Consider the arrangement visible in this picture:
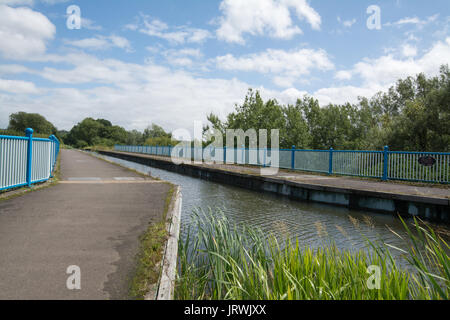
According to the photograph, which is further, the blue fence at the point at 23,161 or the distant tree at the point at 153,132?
the distant tree at the point at 153,132

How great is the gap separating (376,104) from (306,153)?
39505 millimetres

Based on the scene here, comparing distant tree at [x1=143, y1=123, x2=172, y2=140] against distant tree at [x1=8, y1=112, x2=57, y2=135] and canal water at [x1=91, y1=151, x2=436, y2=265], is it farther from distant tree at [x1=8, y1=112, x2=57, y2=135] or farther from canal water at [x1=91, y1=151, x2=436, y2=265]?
canal water at [x1=91, y1=151, x2=436, y2=265]

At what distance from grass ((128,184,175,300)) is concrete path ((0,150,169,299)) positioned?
81mm

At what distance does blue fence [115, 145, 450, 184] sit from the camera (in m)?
10.6

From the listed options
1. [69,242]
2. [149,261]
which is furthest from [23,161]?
[149,261]

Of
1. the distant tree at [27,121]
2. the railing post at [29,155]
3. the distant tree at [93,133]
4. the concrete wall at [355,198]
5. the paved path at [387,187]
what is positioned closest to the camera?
the concrete wall at [355,198]

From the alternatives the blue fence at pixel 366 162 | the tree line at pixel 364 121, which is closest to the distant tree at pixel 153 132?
the tree line at pixel 364 121

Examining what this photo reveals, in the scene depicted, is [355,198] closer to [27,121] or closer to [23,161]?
[23,161]

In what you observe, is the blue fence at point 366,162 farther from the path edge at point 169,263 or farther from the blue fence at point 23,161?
the blue fence at point 23,161

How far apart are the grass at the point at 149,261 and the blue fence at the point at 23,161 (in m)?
4.67

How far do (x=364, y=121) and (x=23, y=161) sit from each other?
4152 centimetres

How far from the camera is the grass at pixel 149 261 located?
2585 millimetres

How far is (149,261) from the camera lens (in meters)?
3.18
